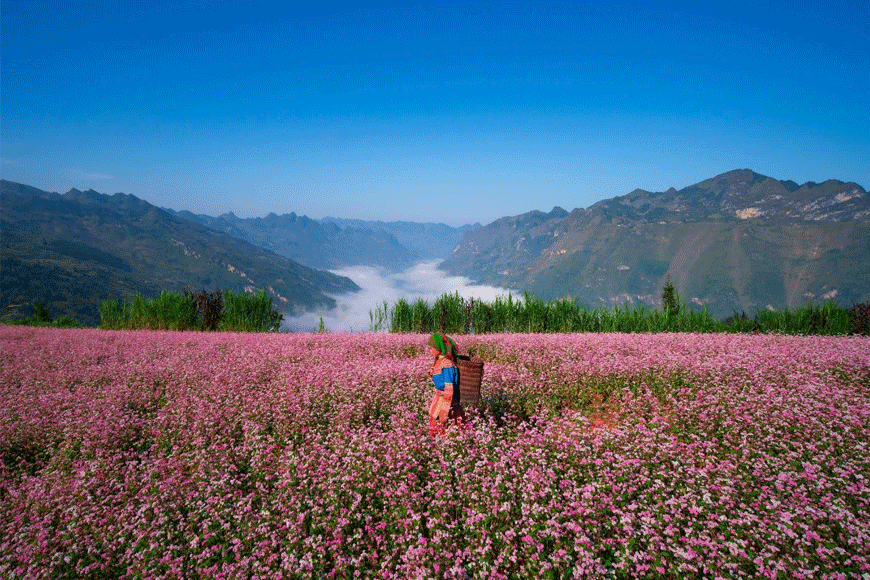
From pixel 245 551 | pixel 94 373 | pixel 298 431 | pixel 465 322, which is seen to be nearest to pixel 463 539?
pixel 245 551

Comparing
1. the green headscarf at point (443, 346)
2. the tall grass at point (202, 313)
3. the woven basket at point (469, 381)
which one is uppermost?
the green headscarf at point (443, 346)

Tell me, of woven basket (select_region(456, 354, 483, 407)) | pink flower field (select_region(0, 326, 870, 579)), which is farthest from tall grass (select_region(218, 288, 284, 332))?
woven basket (select_region(456, 354, 483, 407))

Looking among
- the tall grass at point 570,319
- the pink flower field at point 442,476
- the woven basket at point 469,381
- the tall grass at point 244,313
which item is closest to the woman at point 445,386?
the woven basket at point 469,381

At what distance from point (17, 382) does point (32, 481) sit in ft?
23.2

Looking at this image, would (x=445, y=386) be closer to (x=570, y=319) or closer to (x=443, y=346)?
(x=443, y=346)

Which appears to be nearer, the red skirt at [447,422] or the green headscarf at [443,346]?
the red skirt at [447,422]

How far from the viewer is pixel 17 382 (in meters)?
11.4

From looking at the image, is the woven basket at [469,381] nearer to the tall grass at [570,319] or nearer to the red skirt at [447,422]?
the red skirt at [447,422]

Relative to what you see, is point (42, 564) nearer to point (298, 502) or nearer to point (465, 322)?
point (298, 502)

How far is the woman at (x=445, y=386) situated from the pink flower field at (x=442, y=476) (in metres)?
0.46

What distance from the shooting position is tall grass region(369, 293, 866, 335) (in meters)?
20.0

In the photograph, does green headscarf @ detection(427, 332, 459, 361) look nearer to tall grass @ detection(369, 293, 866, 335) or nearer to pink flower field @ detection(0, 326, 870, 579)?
pink flower field @ detection(0, 326, 870, 579)

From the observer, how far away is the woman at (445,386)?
7332 millimetres

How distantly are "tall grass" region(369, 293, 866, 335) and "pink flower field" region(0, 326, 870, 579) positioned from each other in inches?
399
